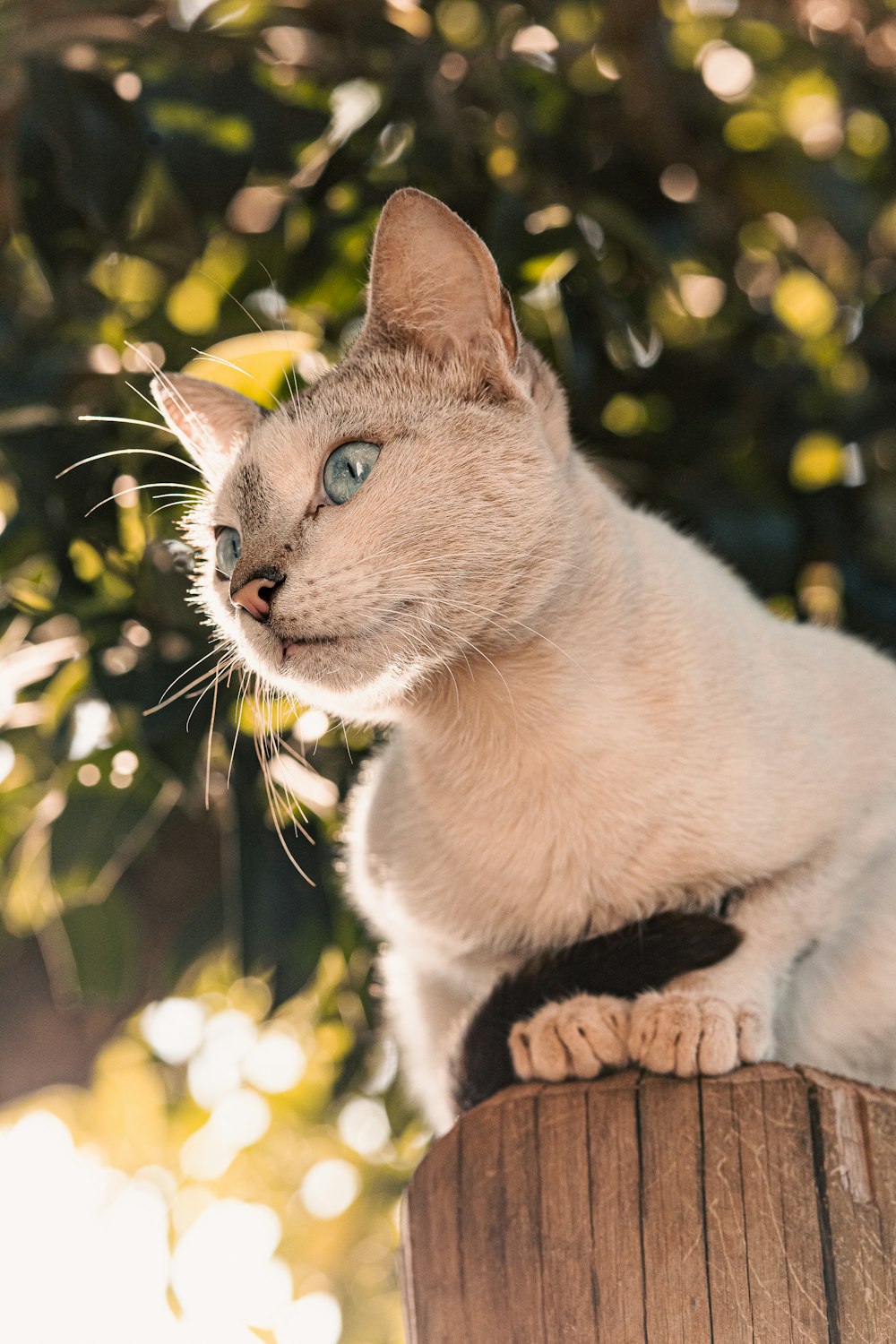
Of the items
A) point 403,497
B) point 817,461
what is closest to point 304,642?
point 403,497

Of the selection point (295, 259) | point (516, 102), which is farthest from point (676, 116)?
point (295, 259)

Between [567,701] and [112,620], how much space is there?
949 mm

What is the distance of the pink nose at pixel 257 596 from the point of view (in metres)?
1.59

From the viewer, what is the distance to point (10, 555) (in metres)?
2.43

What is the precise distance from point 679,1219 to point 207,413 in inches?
52.5

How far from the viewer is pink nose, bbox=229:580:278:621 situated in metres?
1.59

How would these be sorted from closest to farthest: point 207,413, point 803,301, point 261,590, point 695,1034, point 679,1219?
point 679,1219
point 695,1034
point 261,590
point 207,413
point 803,301

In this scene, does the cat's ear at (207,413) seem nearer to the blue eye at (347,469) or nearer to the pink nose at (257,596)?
the blue eye at (347,469)

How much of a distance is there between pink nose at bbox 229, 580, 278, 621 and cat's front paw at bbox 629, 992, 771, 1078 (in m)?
0.66

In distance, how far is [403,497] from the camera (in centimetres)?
162

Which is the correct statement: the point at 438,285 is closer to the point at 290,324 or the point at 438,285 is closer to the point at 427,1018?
the point at 290,324

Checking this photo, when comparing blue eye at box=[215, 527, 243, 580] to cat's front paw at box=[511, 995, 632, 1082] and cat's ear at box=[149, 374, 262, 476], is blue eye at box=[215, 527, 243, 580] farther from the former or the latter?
cat's front paw at box=[511, 995, 632, 1082]

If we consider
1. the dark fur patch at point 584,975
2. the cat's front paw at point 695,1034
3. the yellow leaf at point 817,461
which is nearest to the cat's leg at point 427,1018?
the dark fur patch at point 584,975

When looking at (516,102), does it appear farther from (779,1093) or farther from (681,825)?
(779,1093)
